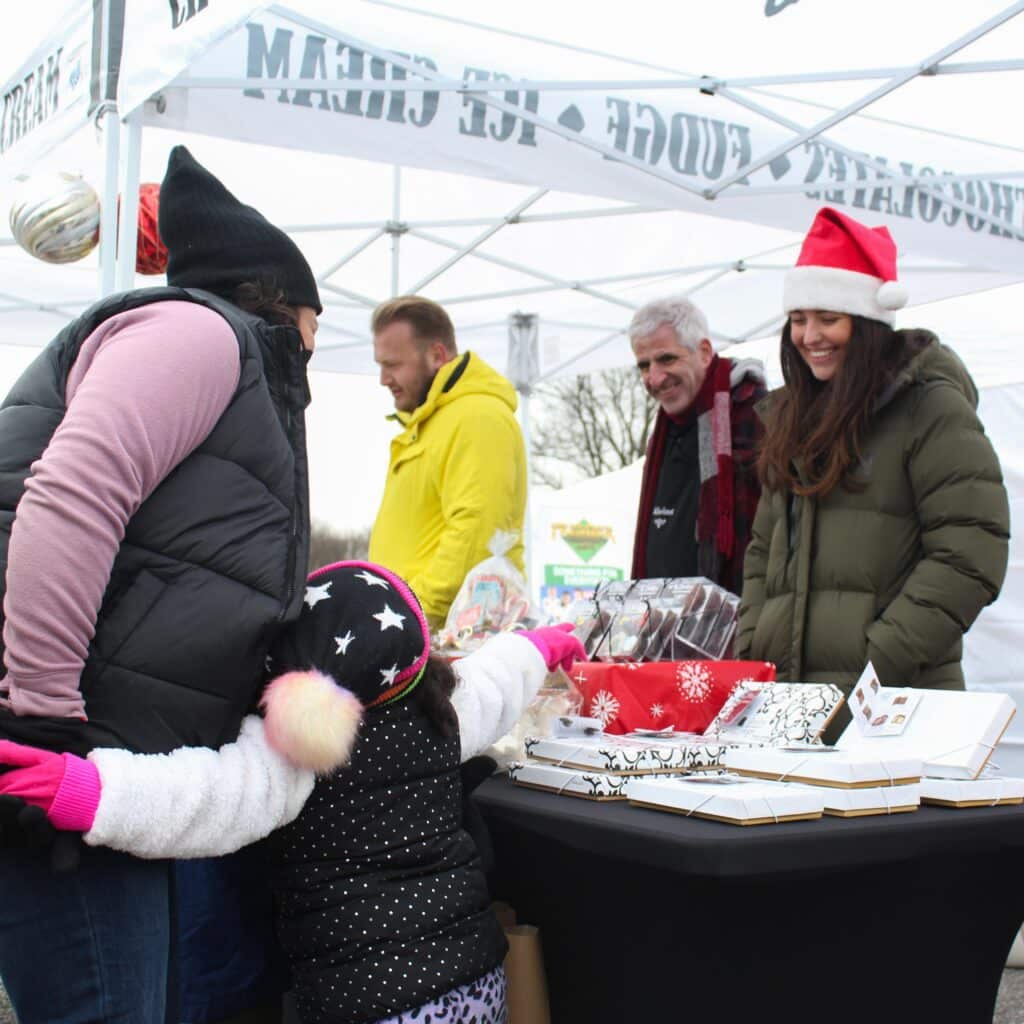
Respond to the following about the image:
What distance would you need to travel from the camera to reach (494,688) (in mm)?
1735

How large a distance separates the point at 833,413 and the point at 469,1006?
134 centimetres

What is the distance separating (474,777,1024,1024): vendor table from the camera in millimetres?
1434

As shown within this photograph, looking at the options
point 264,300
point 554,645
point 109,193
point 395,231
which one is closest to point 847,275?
point 554,645

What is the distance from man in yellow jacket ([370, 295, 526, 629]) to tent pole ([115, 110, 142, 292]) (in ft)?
2.32

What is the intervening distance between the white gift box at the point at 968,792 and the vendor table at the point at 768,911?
18 millimetres

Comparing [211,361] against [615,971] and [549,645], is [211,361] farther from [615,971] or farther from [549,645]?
[615,971]

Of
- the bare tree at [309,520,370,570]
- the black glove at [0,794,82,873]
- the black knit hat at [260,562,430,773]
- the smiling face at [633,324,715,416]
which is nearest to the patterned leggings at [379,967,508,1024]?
the black knit hat at [260,562,430,773]

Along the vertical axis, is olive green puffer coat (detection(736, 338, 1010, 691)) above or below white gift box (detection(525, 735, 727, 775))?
above

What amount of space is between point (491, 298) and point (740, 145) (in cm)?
255

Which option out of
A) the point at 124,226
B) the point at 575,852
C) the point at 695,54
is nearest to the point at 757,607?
the point at 575,852

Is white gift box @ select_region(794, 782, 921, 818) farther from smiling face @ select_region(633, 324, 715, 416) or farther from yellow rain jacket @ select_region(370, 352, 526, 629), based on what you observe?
smiling face @ select_region(633, 324, 715, 416)

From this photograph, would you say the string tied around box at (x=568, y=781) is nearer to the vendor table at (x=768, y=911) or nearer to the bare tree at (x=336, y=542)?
the vendor table at (x=768, y=911)

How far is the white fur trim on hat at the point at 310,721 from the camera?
1351mm

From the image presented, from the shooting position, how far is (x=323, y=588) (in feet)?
5.04
